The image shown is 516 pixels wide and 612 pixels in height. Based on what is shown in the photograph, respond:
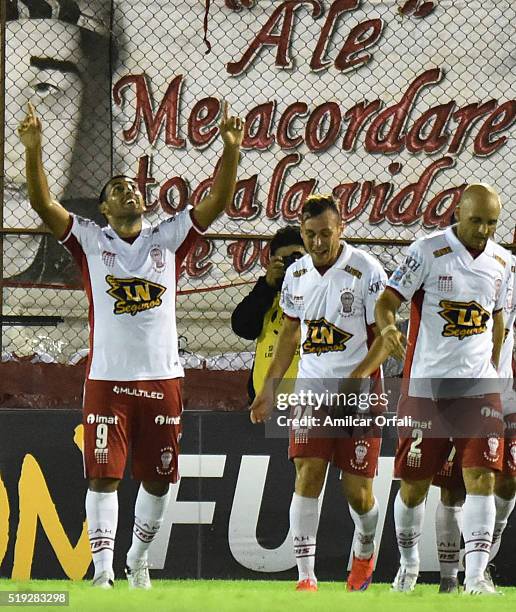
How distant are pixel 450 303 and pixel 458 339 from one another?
0.61ft

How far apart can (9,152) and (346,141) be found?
2984 millimetres

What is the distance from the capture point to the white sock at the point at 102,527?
6.76m

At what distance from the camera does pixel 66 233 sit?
705 centimetres

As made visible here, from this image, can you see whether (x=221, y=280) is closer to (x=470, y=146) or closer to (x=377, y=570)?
(x=470, y=146)

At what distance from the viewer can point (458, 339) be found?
6.96m

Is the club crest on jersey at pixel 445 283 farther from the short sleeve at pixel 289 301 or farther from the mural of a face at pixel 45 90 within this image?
the mural of a face at pixel 45 90

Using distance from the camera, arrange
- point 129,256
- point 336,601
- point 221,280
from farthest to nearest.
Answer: point 221,280 < point 129,256 < point 336,601

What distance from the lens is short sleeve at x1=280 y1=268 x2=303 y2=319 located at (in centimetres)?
749

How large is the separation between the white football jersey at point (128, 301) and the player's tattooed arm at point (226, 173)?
0.89 feet

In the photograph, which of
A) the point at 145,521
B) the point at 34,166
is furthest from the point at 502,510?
the point at 34,166

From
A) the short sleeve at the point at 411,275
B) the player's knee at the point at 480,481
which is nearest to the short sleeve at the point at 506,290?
the short sleeve at the point at 411,275

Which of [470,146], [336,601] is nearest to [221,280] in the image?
[470,146]

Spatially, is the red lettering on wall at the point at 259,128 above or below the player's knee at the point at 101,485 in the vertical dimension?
above

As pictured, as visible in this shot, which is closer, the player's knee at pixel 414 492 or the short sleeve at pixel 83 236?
the short sleeve at pixel 83 236
